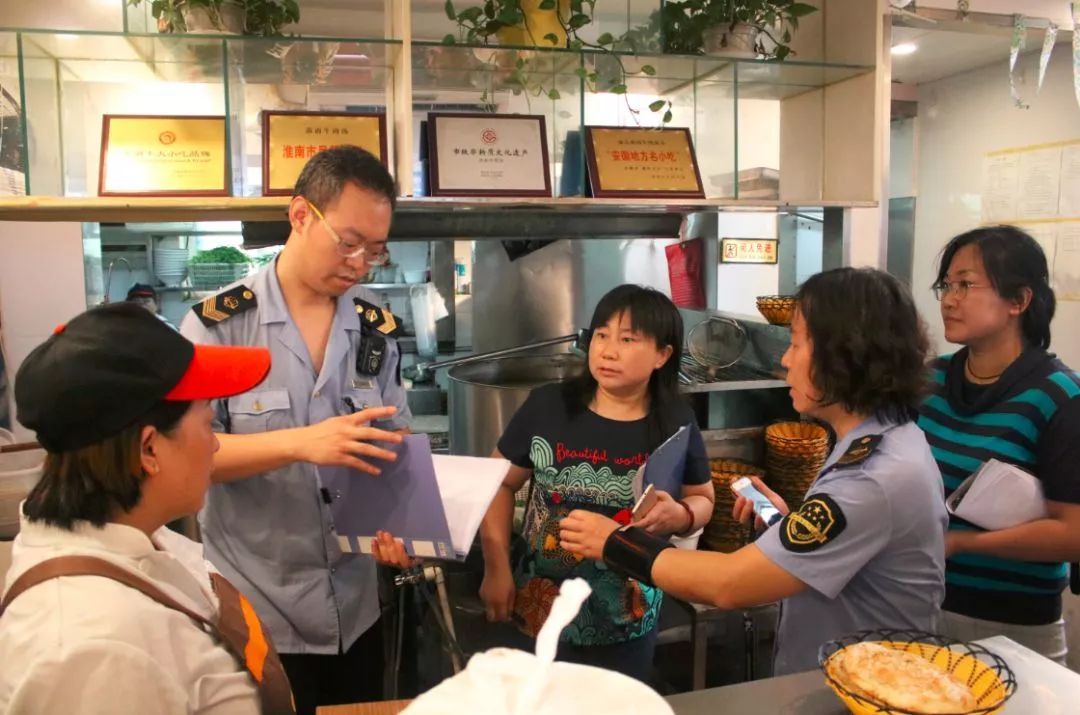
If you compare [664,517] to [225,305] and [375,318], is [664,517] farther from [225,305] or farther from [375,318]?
[225,305]

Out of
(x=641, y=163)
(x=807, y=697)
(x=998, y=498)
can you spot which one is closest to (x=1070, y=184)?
(x=641, y=163)

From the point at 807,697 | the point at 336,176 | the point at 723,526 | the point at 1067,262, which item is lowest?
the point at 723,526

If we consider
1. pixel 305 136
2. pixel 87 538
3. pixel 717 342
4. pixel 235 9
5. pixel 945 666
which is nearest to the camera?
pixel 87 538

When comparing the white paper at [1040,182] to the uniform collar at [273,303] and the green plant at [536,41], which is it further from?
the uniform collar at [273,303]

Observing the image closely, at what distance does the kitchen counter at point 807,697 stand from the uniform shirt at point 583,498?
60cm

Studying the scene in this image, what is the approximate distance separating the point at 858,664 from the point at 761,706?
0.50ft

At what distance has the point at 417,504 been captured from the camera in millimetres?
1446

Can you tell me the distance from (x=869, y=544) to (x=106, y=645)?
1047 millimetres

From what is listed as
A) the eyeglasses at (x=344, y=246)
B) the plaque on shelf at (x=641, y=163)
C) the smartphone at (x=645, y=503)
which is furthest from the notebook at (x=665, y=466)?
the plaque on shelf at (x=641, y=163)

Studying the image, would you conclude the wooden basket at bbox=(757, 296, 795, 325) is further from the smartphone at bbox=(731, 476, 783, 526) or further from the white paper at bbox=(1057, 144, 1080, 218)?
the white paper at bbox=(1057, 144, 1080, 218)

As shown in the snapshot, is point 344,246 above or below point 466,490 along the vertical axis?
above

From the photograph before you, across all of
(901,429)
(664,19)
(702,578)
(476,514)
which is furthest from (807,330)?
(664,19)

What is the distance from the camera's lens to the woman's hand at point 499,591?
1801 millimetres

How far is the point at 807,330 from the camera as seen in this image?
4.50 ft
